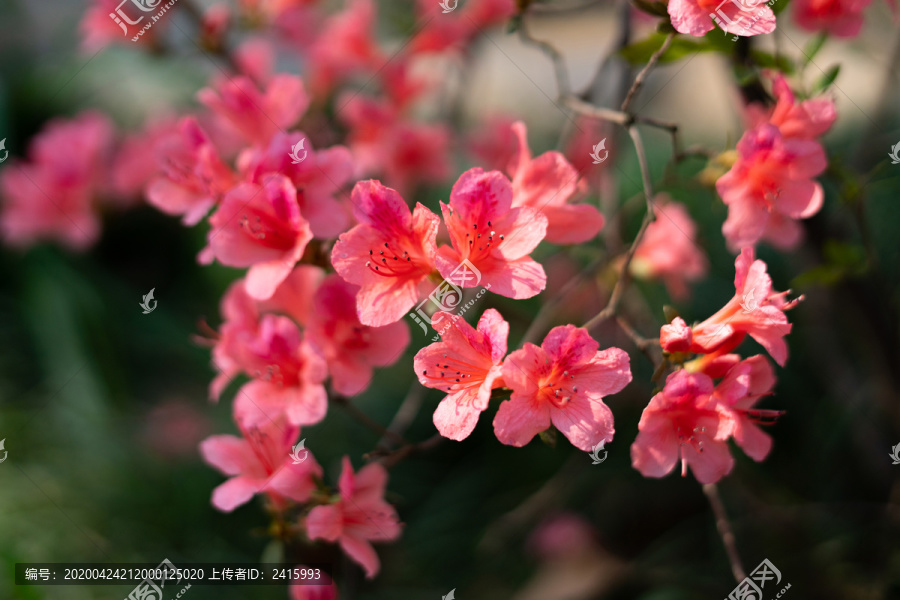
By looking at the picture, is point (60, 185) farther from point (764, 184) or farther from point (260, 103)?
point (764, 184)

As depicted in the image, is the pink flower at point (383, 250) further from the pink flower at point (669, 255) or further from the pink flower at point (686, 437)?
the pink flower at point (669, 255)

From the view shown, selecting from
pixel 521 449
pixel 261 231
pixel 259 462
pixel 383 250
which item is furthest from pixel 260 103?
pixel 521 449

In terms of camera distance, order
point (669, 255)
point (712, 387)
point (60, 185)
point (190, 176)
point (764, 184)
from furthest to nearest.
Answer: point (60, 185) → point (669, 255) → point (190, 176) → point (764, 184) → point (712, 387)

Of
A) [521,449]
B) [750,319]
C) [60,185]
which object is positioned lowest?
[521,449]

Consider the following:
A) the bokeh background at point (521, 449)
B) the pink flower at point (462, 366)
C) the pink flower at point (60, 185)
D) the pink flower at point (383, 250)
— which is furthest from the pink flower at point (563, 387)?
the pink flower at point (60, 185)

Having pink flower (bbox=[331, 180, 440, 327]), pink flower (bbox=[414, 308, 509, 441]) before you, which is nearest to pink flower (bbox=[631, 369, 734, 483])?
pink flower (bbox=[414, 308, 509, 441])

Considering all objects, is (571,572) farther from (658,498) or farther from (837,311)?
(837,311)
